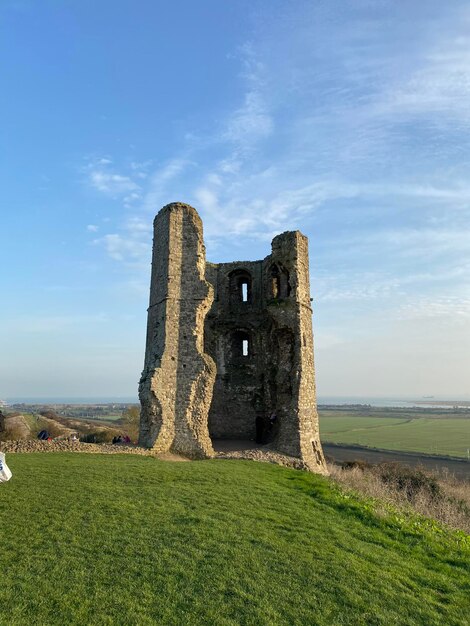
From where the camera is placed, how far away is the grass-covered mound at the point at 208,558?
16.0 ft

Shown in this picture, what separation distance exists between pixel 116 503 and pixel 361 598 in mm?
4738

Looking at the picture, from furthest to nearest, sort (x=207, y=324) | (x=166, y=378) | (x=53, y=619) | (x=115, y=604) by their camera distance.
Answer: (x=207, y=324), (x=166, y=378), (x=115, y=604), (x=53, y=619)

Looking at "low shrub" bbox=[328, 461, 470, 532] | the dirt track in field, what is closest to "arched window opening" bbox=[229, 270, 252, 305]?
"low shrub" bbox=[328, 461, 470, 532]

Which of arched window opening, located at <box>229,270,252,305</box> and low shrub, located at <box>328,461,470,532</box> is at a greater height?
arched window opening, located at <box>229,270,252,305</box>

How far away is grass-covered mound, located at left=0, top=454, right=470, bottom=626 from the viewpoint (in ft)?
16.0

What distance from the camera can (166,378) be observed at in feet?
55.5

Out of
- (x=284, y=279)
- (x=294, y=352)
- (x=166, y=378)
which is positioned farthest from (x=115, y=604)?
(x=284, y=279)

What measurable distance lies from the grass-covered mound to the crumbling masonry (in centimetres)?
656

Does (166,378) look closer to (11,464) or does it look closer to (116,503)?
(11,464)

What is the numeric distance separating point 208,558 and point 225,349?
1773 cm

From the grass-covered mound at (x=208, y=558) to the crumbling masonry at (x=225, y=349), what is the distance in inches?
258

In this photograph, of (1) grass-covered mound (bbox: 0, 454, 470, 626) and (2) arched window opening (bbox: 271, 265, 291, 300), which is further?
(2) arched window opening (bbox: 271, 265, 291, 300)

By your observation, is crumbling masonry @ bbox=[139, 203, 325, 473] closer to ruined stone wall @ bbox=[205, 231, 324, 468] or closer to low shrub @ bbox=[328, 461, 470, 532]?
ruined stone wall @ bbox=[205, 231, 324, 468]

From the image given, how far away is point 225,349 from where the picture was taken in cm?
2377
